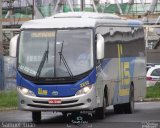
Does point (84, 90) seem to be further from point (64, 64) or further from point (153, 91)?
point (153, 91)

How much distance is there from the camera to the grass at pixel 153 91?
32.4 meters

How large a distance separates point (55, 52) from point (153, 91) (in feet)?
55.5

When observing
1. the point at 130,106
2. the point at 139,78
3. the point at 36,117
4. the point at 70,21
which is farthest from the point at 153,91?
the point at 70,21

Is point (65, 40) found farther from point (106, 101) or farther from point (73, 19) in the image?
point (106, 101)

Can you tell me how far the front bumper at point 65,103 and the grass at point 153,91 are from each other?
1464 cm

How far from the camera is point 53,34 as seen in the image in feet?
59.7

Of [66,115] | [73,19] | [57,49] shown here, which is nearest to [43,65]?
[57,49]

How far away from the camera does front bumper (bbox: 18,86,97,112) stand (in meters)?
17.5

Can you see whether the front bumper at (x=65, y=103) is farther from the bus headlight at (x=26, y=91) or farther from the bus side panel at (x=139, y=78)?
the bus side panel at (x=139, y=78)

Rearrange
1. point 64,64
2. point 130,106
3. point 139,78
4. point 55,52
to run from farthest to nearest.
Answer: point 139,78
point 130,106
point 55,52
point 64,64

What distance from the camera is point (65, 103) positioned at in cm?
1753

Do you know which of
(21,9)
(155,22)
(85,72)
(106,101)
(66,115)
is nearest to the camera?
(85,72)

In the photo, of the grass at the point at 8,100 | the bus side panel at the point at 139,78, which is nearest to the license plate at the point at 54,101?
the bus side panel at the point at 139,78

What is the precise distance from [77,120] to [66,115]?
2154mm
